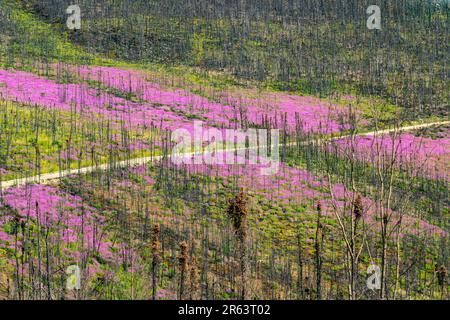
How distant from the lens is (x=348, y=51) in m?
80.4

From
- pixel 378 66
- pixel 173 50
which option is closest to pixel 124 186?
pixel 173 50

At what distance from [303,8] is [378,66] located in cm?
2435

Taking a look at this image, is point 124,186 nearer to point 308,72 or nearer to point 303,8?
point 308,72
